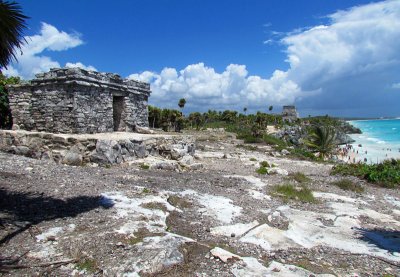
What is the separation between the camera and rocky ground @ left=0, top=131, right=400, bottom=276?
200 inches

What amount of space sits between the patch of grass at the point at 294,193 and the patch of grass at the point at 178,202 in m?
3.54

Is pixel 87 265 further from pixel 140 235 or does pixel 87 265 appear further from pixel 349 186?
pixel 349 186

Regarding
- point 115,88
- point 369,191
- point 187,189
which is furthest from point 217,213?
point 115,88

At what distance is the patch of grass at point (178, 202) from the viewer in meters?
8.38

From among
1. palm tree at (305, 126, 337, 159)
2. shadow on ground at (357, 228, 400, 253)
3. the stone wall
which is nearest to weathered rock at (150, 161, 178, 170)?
the stone wall

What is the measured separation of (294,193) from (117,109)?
33.9ft

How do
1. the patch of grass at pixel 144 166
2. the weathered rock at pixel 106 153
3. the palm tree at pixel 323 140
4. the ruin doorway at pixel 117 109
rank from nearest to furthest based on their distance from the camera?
the weathered rock at pixel 106 153
the patch of grass at pixel 144 166
the ruin doorway at pixel 117 109
the palm tree at pixel 323 140

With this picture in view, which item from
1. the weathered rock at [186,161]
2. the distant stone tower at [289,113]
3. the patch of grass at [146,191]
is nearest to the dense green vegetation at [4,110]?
the weathered rock at [186,161]

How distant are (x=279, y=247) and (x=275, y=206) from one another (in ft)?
10.6

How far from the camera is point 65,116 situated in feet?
46.0

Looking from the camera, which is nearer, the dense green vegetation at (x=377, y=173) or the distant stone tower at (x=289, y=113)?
the dense green vegetation at (x=377, y=173)

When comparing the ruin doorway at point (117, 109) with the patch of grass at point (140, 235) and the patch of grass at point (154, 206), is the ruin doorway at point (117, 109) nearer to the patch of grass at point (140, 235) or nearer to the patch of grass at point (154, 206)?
the patch of grass at point (154, 206)

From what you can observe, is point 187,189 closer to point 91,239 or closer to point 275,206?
point 275,206

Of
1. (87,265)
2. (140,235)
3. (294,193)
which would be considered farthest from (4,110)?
(87,265)
